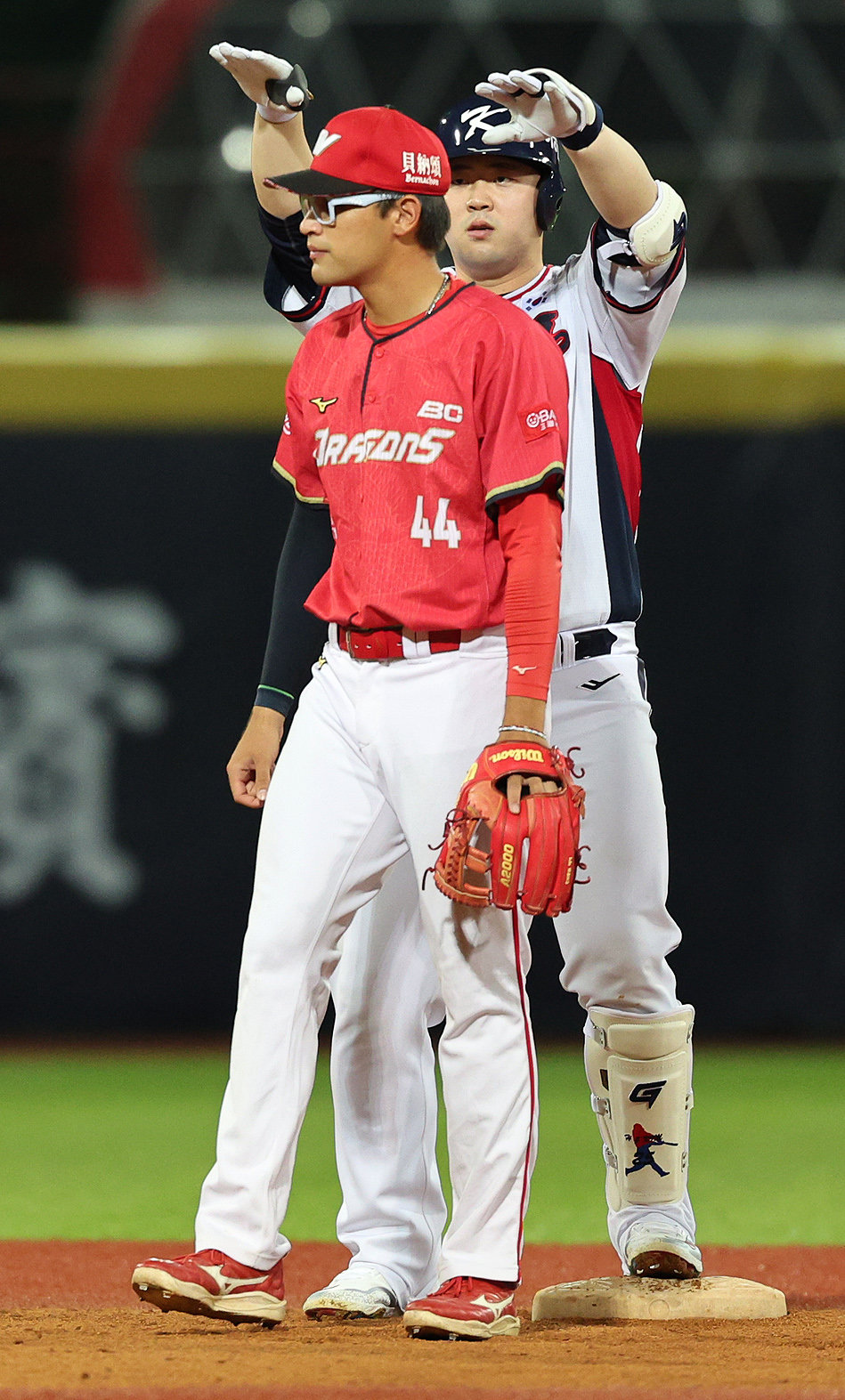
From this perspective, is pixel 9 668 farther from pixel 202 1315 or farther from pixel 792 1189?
pixel 202 1315

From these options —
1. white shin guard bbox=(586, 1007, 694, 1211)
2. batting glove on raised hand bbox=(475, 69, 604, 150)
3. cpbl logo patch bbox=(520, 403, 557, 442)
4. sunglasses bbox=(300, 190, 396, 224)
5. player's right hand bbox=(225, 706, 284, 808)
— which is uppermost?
batting glove on raised hand bbox=(475, 69, 604, 150)

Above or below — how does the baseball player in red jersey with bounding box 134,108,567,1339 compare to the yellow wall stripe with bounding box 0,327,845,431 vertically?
below

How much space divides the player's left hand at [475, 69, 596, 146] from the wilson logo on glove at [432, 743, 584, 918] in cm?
100

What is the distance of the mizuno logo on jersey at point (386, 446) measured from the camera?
301 centimetres

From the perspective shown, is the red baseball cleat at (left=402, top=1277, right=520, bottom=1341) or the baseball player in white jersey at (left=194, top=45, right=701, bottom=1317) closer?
the red baseball cleat at (left=402, top=1277, right=520, bottom=1341)

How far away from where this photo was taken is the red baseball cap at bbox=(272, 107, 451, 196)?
3.03 meters

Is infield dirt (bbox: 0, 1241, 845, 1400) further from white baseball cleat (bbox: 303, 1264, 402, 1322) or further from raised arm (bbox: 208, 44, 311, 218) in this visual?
raised arm (bbox: 208, 44, 311, 218)

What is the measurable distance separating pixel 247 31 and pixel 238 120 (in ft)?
1.81

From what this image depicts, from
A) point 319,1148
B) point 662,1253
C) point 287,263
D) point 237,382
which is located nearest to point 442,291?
point 287,263

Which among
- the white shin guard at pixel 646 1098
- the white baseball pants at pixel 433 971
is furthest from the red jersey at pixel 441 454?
the white shin guard at pixel 646 1098

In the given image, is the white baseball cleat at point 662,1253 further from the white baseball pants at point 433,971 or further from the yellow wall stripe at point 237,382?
the yellow wall stripe at point 237,382

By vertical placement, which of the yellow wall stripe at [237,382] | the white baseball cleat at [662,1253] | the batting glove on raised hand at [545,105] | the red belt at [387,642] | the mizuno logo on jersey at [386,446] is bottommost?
the white baseball cleat at [662,1253]

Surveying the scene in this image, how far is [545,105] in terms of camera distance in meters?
3.04

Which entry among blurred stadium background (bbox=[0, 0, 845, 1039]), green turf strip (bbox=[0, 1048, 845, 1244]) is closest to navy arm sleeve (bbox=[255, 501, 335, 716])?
green turf strip (bbox=[0, 1048, 845, 1244])
